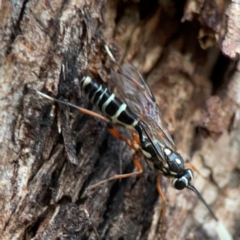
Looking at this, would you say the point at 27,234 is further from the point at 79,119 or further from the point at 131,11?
the point at 131,11

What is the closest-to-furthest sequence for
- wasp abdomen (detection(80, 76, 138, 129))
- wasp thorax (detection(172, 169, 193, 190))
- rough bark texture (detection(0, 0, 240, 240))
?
1. rough bark texture (detection(0, 0, 240, 240))
2. wasp abdomen (detection(80, 76, 138, 129))
3. wasp thorax (detection(172, 169, 193, 190))

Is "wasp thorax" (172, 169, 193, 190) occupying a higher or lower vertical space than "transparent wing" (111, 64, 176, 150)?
lower

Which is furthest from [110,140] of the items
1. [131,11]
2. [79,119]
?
[131,11]

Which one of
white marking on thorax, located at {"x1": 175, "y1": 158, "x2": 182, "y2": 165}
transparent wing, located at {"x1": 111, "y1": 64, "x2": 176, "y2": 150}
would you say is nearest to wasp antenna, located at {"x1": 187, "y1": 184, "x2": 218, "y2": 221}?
white marking on thorax, located at {"x1": 175, "y1": 158, "x2": 182, "y2": 165}

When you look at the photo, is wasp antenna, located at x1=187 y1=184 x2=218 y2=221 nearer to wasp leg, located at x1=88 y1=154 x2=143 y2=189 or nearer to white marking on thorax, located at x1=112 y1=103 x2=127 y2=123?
wasp leg, located at x1=88 y1=154 x2=143 y2=189

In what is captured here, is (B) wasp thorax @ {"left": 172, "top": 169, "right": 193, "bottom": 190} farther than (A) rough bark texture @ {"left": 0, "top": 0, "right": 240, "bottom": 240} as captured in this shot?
Yes

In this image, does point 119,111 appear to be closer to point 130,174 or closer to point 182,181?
point 130,174
